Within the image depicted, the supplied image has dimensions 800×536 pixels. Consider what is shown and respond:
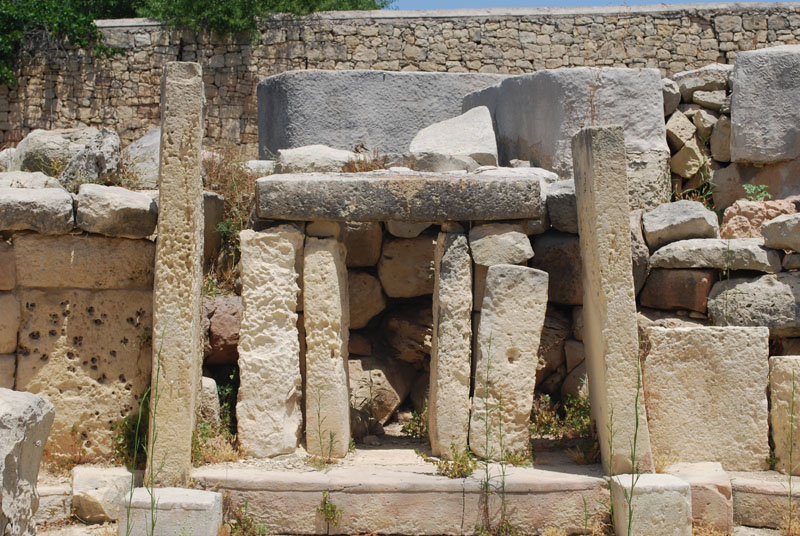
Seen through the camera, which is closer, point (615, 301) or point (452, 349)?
point (615, 301)

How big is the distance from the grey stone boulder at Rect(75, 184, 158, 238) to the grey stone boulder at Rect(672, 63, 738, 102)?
4.65m

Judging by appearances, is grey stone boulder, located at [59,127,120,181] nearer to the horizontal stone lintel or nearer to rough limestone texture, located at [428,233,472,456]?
the horizontal stone lintel

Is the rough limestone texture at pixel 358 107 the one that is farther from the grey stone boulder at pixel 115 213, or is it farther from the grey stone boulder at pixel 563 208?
the grey stone boulder at pixel 115 213

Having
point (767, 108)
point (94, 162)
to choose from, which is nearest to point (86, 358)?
point (94, 162)

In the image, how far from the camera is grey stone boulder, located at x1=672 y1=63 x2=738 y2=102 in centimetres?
755

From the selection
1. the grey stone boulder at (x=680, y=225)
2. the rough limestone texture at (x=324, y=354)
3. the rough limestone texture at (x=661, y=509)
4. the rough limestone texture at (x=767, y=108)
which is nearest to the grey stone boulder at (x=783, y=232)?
the grey stone boulder at (x=680, y=225)

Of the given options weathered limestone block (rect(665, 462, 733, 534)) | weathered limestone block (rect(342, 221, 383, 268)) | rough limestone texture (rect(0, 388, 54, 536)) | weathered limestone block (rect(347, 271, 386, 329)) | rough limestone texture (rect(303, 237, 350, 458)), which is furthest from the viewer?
weathered limestone block (rect(347, 271, 386, 329))

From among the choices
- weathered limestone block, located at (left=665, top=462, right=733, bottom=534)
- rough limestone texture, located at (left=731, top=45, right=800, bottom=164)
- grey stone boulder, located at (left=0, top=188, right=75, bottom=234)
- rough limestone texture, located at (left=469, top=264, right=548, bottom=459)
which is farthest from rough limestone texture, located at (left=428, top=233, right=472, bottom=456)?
rough limestone texture, located at (left=731, top=45, right=800, bottom=164)

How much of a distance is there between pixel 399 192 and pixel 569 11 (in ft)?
29.2

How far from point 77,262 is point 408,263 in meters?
2.23

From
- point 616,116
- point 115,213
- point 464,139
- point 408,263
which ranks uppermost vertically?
point 616,116

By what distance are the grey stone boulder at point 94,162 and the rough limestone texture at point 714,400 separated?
13.5ft

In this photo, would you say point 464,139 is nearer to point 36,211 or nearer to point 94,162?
point 94,162

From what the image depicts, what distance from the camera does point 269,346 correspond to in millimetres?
5375
